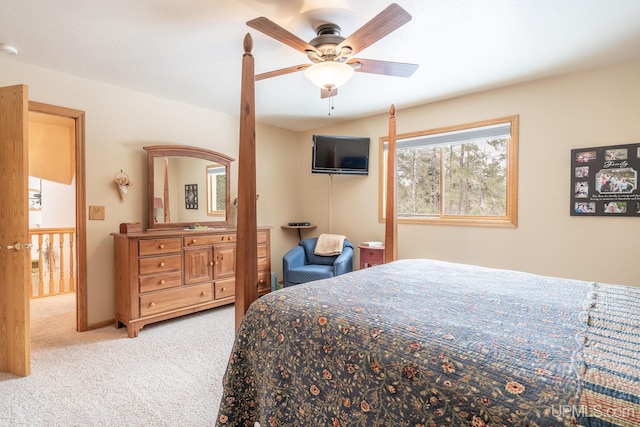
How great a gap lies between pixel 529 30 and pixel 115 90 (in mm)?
3767

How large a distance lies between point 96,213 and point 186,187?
3.09 feet

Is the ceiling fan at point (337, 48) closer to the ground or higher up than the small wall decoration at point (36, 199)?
higher up

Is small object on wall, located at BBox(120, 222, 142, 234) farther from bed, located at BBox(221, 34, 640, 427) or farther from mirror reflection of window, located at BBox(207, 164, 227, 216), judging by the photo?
bed, located at BBox(221, 34, 640, 427)

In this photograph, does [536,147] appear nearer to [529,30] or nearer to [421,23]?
[529,30]

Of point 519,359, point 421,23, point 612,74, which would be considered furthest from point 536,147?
point 519,359

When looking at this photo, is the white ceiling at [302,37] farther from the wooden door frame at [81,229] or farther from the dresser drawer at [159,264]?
the dresser drawer at [159,264]

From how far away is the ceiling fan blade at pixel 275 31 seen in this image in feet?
5.38

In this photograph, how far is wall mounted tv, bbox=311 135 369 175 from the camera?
4.25m

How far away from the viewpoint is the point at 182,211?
3.72m

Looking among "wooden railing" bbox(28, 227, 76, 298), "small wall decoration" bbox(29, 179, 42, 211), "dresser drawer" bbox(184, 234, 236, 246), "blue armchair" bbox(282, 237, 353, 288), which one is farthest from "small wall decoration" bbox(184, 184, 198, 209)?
"small wall decoration" bbox(29, 179, 42, 211)

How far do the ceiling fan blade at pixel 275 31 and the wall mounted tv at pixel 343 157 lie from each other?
7.50 ft

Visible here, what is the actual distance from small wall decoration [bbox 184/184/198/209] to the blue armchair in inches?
51.5

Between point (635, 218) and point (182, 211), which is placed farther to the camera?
point (182, 211)

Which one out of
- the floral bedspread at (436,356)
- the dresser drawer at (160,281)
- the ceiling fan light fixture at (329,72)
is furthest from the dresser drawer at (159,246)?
the ceiling fan light fixture at (329,72)
